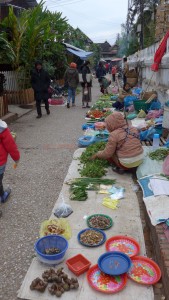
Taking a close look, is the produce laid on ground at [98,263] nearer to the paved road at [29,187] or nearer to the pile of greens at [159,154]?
the paved road at [29,187]

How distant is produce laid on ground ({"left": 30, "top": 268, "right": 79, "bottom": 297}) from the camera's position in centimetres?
282

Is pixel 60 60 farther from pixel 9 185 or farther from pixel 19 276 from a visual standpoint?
pixel 19 276

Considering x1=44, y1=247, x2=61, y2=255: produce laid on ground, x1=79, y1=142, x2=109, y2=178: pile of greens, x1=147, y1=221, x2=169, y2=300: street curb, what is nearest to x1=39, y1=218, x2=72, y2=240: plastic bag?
x1=44, y1=247, x2=61, y2=255: produce laid on ground

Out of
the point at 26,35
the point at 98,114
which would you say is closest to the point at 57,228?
the point at 98,114

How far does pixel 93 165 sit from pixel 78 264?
2513 mm

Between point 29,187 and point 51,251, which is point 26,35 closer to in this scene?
point 29,187

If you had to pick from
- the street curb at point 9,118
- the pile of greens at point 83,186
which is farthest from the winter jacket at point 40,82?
the pile of greens at point 83,186

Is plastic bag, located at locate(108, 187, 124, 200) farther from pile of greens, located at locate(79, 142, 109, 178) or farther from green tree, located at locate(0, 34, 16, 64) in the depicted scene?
green tree, located at locate(0, 34, 16, 64)

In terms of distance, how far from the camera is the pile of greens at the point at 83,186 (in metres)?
4.59

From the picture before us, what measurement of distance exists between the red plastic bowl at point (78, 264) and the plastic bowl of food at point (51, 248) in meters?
0.12

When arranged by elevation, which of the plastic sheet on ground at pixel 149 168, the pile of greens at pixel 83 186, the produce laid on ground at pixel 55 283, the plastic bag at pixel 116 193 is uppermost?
the plastic sheet on ground at pixel 149 168

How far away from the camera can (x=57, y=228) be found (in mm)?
3664

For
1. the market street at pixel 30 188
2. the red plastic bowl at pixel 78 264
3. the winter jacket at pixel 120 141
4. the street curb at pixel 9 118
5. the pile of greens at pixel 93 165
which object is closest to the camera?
the red plastic bowl at pixel 78 264

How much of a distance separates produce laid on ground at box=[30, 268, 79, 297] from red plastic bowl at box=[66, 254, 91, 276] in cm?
11
